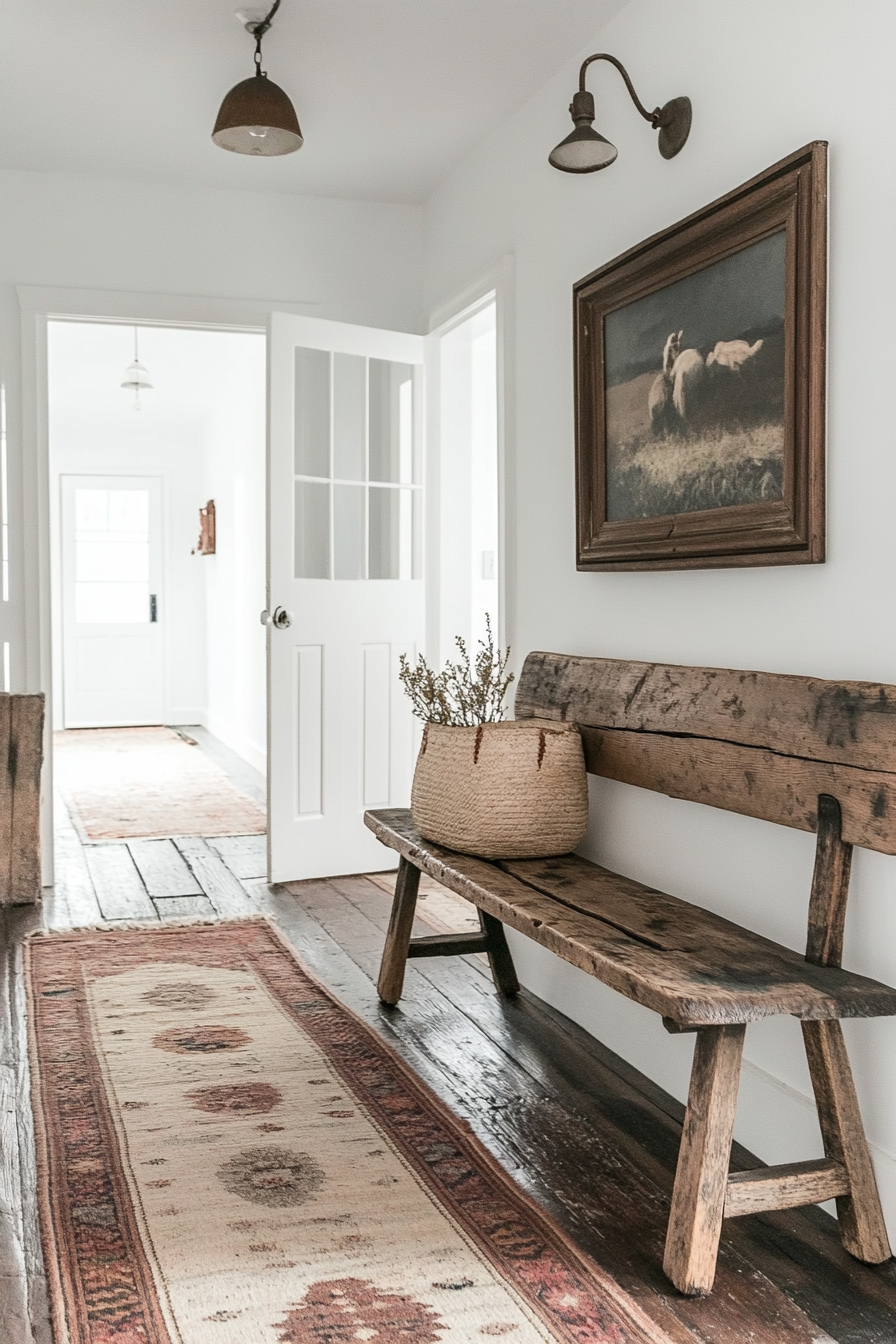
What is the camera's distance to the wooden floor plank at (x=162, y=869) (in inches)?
168

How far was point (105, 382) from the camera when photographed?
26.3ft

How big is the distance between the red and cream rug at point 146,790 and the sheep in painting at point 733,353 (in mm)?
3530

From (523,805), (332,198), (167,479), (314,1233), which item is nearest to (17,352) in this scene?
(332,198)

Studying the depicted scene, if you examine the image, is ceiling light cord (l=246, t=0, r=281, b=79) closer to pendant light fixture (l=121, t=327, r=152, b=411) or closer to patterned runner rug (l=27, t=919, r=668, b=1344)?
patterned runner rug (l=27, t=919, r=668, b=1344)

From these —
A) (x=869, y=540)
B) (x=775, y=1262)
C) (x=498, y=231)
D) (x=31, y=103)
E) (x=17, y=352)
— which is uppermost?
(x=31, y=103)

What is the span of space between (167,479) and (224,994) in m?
7.41

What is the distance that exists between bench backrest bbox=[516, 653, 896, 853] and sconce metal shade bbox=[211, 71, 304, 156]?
1501 millimetres

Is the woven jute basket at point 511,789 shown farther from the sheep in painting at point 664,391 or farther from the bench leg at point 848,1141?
the bench leg at point 848,1141

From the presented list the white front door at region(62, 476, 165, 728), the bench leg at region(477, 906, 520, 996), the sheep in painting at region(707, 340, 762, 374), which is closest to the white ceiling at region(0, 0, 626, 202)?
the sheep in painting at region(707, 340, 762, 374)

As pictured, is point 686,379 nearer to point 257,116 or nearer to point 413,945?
point 257,116

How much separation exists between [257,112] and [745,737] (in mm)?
1961

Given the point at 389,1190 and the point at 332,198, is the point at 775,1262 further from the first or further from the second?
the point at 332,198

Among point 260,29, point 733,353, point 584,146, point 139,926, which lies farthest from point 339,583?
point 733,353

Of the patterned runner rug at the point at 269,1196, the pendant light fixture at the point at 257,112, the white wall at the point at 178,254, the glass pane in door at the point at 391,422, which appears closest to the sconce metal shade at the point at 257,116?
the pendant light fixture at the point at 257,112
